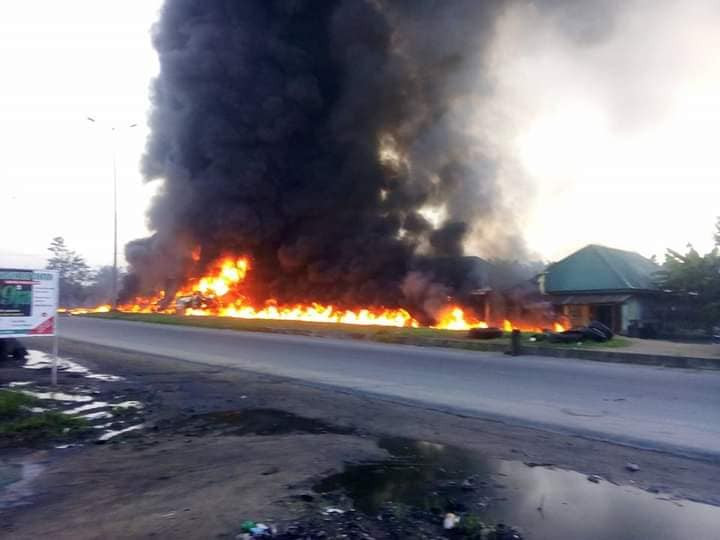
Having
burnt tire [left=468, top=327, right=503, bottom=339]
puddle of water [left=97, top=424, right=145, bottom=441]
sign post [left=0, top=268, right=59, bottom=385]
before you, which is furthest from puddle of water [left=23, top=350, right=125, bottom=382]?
burnt tire [left=468, top=327, right=503, bottom=339]

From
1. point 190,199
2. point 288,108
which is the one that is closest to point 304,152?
point 288,108

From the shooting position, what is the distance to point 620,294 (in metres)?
27.5

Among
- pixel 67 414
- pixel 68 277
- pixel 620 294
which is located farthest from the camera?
pixel 68 277

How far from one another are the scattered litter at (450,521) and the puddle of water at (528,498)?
190 millimetres

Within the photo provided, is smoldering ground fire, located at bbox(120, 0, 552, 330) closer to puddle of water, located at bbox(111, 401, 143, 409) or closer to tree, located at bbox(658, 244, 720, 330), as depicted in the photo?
tree, located at bbox(658, 244, 720, 330)

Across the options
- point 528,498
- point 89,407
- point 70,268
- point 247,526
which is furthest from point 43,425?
point 70,268

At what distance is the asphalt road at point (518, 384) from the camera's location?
307 inches

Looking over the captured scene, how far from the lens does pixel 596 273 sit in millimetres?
29172

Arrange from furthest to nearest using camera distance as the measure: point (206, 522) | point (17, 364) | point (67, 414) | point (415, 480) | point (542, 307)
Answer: point (542, 307) → point (17, 364) → point (67, 414) → point (415, 480) → point (206, 522)

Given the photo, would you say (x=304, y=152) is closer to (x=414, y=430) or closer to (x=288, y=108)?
(x=288, y=108)

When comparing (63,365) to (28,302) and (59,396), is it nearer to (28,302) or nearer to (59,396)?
(28,302)

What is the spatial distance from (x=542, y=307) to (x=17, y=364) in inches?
715

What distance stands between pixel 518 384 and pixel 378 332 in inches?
413

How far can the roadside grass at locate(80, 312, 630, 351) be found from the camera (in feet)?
57.9
